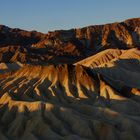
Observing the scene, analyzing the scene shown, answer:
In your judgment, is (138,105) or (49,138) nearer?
(49,138)

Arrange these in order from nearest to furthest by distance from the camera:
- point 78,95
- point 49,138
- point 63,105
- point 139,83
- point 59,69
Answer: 1. point 49,138
2. point 63,105
3. point 78,95
4. point 59,69
5. point 139,83

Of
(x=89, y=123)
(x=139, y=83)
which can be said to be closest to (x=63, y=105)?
(x=89, y=123)

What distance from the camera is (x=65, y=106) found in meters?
97.6

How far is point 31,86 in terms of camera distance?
11025 centimetres

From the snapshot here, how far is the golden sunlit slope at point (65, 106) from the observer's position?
83.9m

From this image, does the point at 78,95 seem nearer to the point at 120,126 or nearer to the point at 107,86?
the point at 107,86

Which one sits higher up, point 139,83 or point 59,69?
point 59,69

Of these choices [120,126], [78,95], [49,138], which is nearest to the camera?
[49,138]

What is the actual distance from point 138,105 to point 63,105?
49.3 feet

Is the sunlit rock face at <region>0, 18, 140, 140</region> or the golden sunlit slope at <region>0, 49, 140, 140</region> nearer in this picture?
the sunlit rock face at <region>0, 18, 140, 140</region>

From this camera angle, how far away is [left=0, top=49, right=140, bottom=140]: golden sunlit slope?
8388 centimetres

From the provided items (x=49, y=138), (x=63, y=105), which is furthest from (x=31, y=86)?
(x=49, y=138)

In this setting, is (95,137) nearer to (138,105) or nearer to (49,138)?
(49,138)

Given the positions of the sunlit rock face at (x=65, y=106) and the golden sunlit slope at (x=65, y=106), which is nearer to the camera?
the sunlit rock face at (x=65, y=106)
